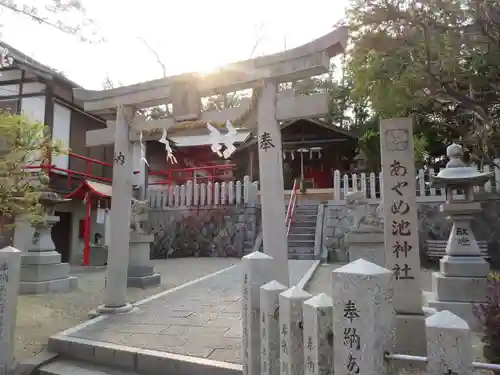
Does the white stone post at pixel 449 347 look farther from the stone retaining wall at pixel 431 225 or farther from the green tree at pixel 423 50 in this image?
the stone retaining wall at pixel 431 225

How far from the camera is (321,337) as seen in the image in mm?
2250

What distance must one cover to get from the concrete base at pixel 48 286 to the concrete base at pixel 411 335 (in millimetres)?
7633

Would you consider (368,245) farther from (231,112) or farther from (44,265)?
(44,265)

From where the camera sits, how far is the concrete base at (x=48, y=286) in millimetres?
8305

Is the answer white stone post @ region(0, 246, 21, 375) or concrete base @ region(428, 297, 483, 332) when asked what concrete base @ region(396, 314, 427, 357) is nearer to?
concrete base @ region(428, 297, 483, 332)

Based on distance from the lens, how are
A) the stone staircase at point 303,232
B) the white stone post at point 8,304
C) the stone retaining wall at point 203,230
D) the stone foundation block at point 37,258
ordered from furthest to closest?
the stone retaining wall at point 203,230 < the stone staircase at point 303,232 < the stone foundation block at point 37,258 < the white stone post at point 8,304

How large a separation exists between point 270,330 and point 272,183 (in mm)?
2245

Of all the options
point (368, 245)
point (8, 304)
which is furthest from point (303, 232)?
point (8, 304)

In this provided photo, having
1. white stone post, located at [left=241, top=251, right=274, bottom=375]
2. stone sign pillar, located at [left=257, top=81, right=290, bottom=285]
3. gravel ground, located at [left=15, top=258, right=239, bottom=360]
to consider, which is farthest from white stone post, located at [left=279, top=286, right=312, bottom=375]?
gravel ground, located at [left=15, top=258, right=239, bottom=360]

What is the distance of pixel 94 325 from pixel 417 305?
14.9ft

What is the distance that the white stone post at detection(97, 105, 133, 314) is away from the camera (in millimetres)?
6070

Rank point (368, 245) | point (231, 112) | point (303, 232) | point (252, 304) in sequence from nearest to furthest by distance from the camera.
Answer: point (252, 304) → point (231, 112) → point (368, 245) → point (303, 232)

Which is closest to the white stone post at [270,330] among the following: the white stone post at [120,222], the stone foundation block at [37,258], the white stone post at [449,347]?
the white stone post at [449,347]

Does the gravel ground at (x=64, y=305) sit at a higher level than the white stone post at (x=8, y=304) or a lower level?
lower
